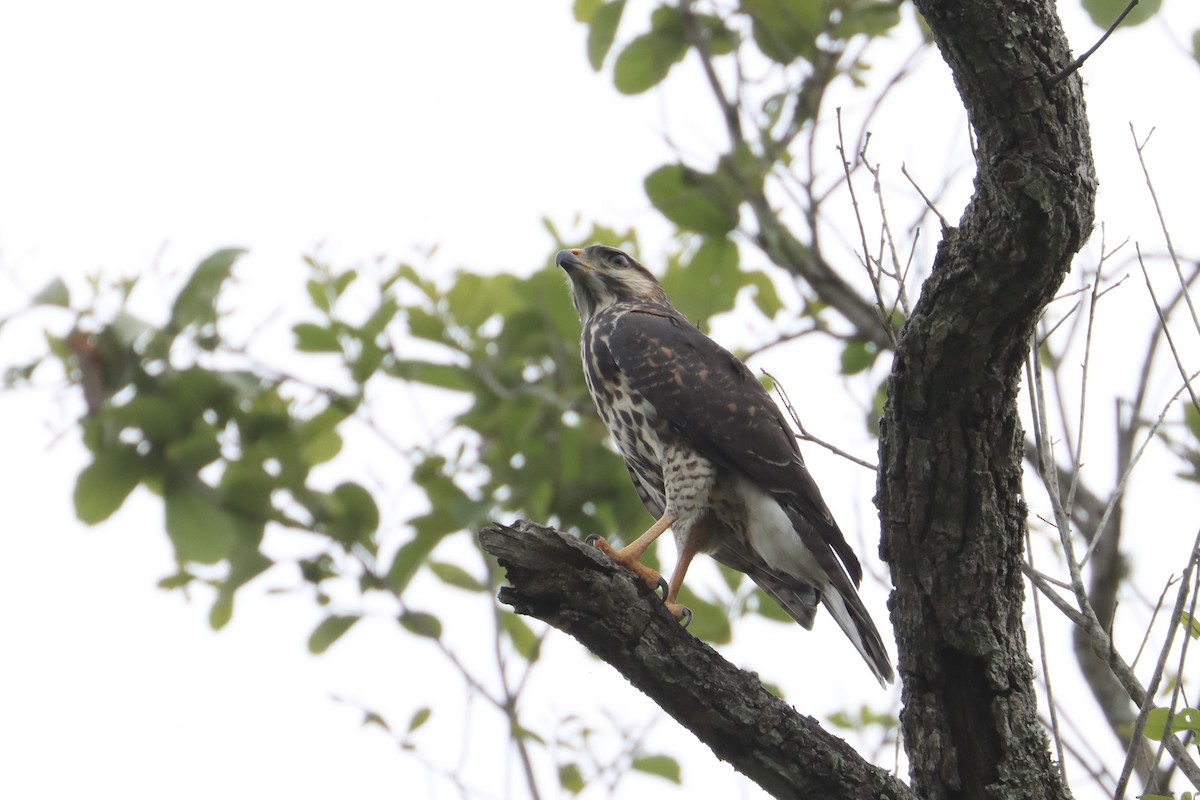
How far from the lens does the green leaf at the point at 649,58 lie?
6.30 m

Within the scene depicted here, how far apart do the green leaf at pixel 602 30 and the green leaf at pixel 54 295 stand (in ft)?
8.51

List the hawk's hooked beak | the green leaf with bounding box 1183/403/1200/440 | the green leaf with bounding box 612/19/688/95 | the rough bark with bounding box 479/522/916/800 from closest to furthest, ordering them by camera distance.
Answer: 1. the rough bark with bounding box 479/522/916/800
2. the green leaf with bounding box 1183/403/1200/440
3. the hawk's hooked beak
4. the green leaf with bounding box 612/19/688/95

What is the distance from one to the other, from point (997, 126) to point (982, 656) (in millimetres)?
1232

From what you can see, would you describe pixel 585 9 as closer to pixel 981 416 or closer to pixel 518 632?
pixel 518 632

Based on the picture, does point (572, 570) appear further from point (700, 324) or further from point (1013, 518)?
point (700, 324)

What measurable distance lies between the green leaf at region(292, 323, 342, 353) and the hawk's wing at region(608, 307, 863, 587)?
148cm

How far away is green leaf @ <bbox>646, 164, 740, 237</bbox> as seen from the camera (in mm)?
5965

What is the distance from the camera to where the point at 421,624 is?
5570mm

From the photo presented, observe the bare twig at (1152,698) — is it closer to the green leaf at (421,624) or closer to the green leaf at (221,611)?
the green leaf at (421,624)

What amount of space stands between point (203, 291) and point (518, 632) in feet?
6.96

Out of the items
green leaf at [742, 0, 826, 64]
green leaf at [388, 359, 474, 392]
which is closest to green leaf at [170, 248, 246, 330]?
green leaf at [388, 359, 474, 392]

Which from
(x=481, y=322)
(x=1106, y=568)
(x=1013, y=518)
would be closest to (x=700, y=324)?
(x=481, y=322)

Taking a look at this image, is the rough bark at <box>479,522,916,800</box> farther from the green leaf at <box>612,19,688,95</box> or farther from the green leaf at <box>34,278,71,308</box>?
the green leaf at <box>612,19,688,95</box>

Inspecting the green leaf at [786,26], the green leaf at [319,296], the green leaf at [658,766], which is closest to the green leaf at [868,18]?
the green leaf at [786,26]
